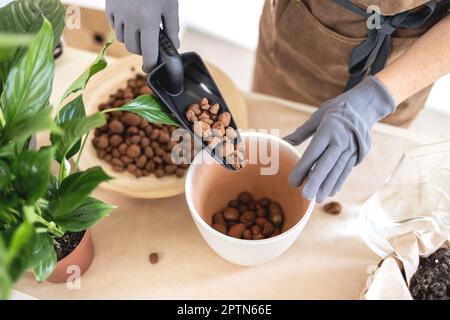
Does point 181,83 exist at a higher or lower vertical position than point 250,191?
higher

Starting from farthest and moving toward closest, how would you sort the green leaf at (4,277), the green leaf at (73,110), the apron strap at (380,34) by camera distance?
the apron strap at (380,34) → the green leaf at (73,110) → the green leaf at (4,277)

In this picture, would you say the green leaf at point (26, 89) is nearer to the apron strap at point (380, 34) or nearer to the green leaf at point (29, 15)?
the green leaf at point (29, 15)

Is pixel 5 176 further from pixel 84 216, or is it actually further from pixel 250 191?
pixel 250 191

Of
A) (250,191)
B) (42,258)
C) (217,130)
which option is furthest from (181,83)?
(42,258)

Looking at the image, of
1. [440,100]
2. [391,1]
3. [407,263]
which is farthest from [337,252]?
[440,100]

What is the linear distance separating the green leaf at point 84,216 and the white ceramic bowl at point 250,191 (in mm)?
128

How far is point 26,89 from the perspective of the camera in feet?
1.62

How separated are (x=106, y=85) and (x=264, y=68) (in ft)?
1.20

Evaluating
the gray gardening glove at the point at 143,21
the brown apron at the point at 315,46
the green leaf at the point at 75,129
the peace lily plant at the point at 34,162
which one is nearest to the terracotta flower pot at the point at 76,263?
the peace lily plant at the point at 34,162

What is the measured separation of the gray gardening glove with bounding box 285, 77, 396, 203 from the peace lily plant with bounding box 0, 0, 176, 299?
229mm

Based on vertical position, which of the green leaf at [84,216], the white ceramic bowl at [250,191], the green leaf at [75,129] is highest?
the green leaf at [75,129]

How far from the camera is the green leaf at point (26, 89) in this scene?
48 cm

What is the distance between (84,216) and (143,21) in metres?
0.30

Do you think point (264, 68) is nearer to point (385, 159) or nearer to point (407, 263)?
point (385, 159)
